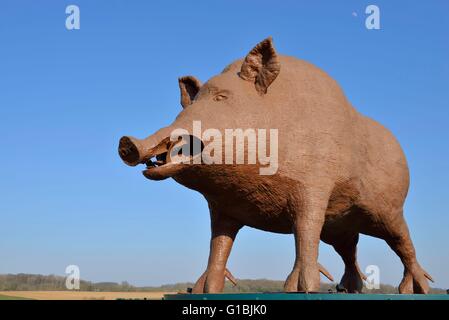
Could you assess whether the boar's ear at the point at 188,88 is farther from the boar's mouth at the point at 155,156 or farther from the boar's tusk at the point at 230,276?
the boar's tusk at the point at 230,276

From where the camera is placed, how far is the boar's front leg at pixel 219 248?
9.81m

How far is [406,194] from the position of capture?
11141 millimetres

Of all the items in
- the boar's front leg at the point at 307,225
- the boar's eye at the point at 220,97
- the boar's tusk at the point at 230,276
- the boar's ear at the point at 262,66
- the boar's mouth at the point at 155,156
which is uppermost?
the boar's ear at the point at 262,66

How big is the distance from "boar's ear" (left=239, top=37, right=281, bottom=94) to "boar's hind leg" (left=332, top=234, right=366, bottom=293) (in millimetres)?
4375

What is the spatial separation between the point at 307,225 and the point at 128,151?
105 inches

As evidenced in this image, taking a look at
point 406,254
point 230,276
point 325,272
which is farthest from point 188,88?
point 406,254

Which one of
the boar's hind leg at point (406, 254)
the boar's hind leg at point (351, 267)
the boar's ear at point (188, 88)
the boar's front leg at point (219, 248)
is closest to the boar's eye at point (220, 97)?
the boar's ear at point (188, 88)

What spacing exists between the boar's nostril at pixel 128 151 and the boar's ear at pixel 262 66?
2.18 meters

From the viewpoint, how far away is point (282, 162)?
340 inches

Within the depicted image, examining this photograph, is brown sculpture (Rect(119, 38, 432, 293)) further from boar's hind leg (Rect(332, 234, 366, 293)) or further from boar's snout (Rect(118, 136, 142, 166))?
boar's hind leg (Rect(332, 234, 366, 293))

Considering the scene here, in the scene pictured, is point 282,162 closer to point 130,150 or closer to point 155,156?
point 155,156

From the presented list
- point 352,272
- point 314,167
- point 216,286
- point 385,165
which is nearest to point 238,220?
point 216,286
